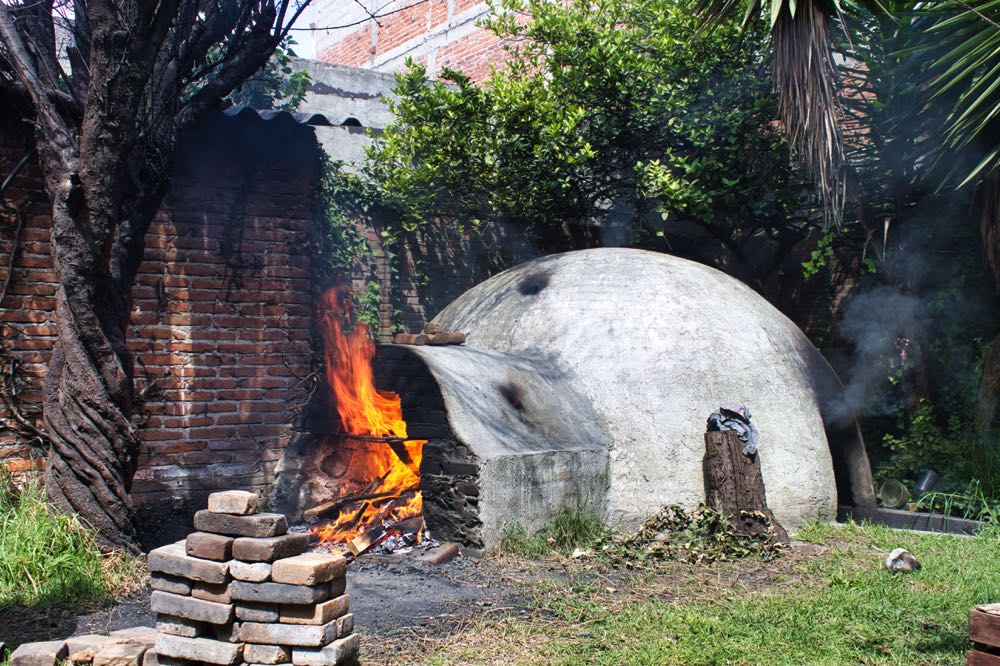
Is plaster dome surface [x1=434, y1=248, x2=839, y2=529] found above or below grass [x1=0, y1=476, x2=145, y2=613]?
above

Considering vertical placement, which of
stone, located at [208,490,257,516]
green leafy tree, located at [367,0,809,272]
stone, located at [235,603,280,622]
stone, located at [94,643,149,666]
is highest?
green leafy tree, located at [367,0,809,272]

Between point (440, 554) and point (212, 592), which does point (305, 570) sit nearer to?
point (212, 592)

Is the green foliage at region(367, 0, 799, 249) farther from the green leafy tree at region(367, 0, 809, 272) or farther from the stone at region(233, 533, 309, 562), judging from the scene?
the stone at region(233, 533, 309, 562)

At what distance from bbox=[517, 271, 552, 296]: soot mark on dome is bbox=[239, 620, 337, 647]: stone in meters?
4.70

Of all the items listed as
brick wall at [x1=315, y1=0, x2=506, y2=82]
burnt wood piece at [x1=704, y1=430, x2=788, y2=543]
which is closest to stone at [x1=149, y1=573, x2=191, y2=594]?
burnt wood piece at [x1=704, y1=430, x2=788, y2=543]

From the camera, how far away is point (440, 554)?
5.72 metres

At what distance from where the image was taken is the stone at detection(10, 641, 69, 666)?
3.64 meters

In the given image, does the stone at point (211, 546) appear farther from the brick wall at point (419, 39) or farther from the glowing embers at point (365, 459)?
the brick wall at point (419, 39)

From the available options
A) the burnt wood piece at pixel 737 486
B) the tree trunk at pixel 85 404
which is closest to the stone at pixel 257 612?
the tree trunk at pixel 85 404

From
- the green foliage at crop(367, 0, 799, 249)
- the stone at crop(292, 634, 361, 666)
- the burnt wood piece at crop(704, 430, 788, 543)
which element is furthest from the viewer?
the green foliage at crop(367, 0, 799, 249)

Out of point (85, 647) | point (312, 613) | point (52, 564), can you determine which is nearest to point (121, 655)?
point (85, 647)

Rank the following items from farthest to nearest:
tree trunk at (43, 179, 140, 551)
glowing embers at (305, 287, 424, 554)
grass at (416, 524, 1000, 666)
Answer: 1. glowing embers at (305, 287, 424, 554)
2. tree trunk at (43, 179, 140, 551)
3. grass at (416, 524, 1000, 666)

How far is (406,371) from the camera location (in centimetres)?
629

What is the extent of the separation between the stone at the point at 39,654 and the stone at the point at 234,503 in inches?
35.3
